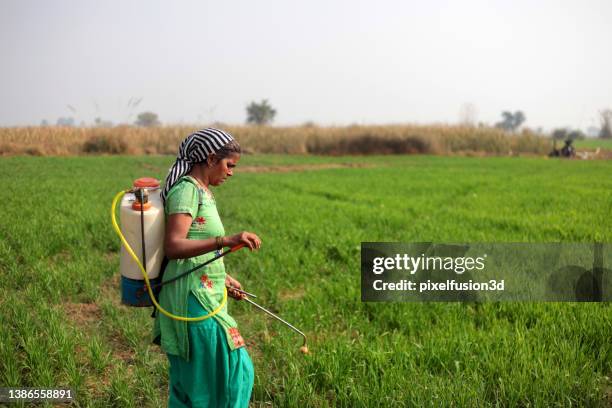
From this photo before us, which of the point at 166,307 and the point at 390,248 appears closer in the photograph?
the point at 166,307

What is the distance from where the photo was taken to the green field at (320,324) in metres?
2.92

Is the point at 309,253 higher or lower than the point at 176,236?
lower

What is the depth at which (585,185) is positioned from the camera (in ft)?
39.2

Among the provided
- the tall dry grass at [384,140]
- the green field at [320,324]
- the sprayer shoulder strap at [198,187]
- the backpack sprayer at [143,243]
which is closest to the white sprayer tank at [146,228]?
the backpack sprayer at [143,243]

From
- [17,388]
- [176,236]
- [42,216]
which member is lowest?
[17,388]

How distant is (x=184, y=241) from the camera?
76.8 inches

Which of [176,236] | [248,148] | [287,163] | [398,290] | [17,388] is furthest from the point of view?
[248,148]

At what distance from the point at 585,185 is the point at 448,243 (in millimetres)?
7702

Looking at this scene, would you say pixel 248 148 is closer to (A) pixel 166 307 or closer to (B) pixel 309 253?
(B) pixel 309 253

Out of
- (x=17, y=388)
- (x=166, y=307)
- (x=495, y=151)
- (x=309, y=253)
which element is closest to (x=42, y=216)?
(x=309, y=253)

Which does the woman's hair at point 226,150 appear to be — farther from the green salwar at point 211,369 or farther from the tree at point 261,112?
the tree at point 261,112

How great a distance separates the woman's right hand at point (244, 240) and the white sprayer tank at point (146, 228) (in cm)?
29

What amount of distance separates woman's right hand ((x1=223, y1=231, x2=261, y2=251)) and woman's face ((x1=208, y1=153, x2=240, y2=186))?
30 centimetres

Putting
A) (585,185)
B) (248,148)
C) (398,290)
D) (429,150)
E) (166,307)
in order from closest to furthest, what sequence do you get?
1. (166,307)
2. (398,290)
3. (585,185)
4. (248,148)
5. (429,150)
